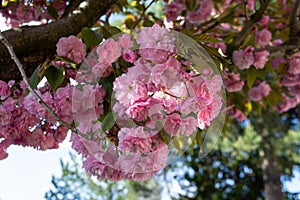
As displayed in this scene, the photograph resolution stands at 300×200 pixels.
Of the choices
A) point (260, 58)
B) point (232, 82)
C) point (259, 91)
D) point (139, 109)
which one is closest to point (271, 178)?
point (259, 91)

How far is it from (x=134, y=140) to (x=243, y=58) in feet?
3.65

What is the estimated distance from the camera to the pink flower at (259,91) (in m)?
2.54

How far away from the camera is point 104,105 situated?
1077 mm

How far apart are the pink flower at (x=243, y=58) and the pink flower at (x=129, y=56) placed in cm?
96

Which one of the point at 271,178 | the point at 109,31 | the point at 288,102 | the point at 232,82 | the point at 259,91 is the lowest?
the point at 271,178

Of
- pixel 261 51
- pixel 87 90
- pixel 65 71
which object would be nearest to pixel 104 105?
pixel 87 90

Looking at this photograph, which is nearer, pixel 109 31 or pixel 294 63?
pixel 109 31

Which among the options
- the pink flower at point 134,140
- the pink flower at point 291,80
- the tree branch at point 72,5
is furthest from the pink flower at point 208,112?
the pink flower at point 291,80

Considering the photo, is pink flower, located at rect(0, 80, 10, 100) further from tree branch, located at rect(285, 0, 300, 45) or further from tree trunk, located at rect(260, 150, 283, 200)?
tree trunk, located at rect(260, 150, 283, 200)

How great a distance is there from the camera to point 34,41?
4.50 ft

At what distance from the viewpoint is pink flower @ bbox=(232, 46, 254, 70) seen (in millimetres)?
1917

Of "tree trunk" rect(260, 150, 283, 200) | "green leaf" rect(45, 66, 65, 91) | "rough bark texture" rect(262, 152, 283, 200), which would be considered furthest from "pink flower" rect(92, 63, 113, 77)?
"tree trunk" rect(260, 150, 283, 200)

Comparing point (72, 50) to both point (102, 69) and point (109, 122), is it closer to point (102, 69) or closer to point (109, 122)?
point (102, 69)

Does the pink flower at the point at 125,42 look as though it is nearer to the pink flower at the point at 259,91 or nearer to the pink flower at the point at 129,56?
the pink flower at the point at 129,56
